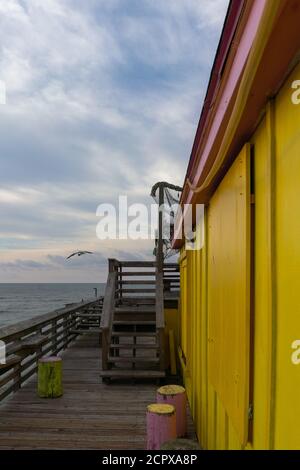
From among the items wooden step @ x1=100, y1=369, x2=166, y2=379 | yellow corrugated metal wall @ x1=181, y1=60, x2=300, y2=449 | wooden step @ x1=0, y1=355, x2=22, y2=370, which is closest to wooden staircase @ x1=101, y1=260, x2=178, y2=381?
wooden step @ x1=100, y1=369, x2=166, y2=379

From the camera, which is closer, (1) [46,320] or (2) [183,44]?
(2) [183,44]

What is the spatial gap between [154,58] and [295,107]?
3188mm

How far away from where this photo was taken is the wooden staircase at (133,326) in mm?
7000

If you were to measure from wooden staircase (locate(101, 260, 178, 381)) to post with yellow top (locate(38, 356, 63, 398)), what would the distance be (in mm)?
1020

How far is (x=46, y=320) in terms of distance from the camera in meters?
7.34

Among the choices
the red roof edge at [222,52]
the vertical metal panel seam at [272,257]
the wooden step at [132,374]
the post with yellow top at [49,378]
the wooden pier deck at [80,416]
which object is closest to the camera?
the red roof edge at [222,52]

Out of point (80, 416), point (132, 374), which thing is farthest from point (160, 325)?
point (80, 416)

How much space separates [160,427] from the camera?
3.74 metres

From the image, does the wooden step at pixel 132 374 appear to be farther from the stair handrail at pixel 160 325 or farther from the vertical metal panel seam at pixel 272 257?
the vertical metal panel seam at pixel 272 257

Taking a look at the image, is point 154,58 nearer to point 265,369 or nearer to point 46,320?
point 265,369

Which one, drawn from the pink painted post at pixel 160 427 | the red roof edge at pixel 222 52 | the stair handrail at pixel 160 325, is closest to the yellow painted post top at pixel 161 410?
the pink painted post at pixel 160 427

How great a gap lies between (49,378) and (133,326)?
3.55 meters
